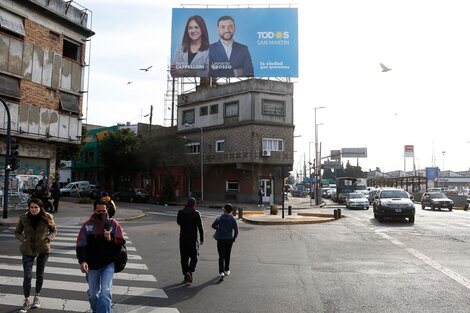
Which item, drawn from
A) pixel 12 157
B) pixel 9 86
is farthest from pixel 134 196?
pixel 12 157

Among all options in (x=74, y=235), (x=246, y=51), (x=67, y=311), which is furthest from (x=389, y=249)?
(x=246, y=51)

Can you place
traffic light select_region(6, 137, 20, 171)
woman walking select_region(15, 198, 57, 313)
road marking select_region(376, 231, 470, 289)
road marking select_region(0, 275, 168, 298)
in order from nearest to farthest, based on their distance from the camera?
woman walking select_region(15, 198, 57, 313) → road marking select_region(0, 275, 168, 298) → road marking select_region(376, 231, 470, 289) → traffic light select_region(6, 137, 20, 171)

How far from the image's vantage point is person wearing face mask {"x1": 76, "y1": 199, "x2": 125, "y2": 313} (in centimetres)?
512

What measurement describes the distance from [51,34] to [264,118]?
22.0m

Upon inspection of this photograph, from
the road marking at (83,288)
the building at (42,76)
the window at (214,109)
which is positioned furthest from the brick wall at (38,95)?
the window at (214,109)

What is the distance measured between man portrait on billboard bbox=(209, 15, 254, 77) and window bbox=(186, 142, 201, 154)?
7914mm

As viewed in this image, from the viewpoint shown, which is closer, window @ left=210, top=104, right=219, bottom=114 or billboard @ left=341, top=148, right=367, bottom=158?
window @ left=210, top=104, right=219, bottom=114

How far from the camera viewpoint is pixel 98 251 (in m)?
5.19

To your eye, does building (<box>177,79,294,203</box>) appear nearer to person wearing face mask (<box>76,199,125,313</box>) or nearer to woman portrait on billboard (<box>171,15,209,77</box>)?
woman portrait on billboard (<box>171,15,209,77</box>)

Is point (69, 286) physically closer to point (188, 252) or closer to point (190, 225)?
point (188, 252)

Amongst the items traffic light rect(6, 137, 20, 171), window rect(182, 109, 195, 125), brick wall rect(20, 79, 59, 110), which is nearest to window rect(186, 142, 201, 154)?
window rect(182, 109, 195, 125)

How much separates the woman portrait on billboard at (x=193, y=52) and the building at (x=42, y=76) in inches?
687

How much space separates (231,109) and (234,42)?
6.87m

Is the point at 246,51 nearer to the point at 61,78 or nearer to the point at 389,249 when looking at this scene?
the point at 61,78
